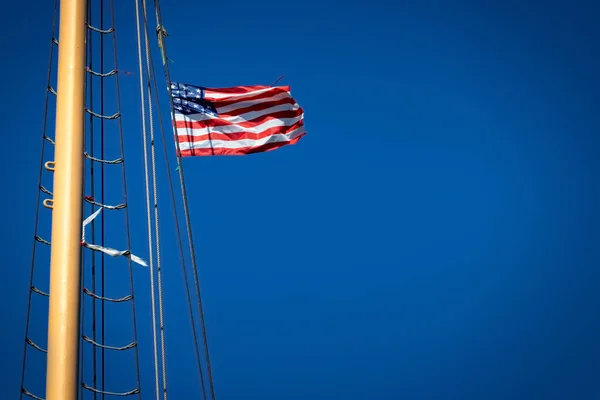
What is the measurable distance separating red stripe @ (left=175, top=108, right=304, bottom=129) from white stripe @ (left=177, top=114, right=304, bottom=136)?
0.22 feet

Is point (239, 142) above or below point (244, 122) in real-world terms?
below

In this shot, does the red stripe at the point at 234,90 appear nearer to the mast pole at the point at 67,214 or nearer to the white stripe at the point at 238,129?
the white stripe at the point at 238,129

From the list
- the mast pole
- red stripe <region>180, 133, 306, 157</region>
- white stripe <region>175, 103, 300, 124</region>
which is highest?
white stripe <region>175, 103, 300, 124</region>

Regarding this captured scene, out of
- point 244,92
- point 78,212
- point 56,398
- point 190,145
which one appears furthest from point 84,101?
point 244,92

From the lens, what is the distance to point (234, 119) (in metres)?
19.9

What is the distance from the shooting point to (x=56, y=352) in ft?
28.9

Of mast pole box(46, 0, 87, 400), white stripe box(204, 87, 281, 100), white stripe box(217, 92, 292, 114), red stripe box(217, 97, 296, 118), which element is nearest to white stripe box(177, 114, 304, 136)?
red stripe box(217, 97, 296, 118)

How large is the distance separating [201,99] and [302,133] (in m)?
3.58

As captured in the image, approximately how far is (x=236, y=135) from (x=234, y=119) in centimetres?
47

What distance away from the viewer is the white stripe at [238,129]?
62.5ft

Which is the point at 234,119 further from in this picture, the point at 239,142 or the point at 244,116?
the point at 239,142

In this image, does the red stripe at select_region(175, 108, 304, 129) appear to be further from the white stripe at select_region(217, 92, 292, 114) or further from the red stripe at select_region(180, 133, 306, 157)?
the red stripe at select_region(180, 133, 306, 157)

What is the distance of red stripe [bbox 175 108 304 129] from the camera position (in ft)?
62.2

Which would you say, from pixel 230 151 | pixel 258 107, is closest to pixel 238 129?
pixel 230 151
